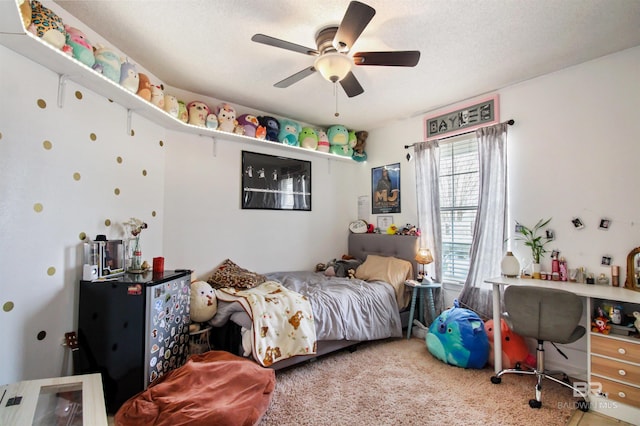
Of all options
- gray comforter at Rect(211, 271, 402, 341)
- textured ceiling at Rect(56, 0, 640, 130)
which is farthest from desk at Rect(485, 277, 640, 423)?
textured ceiling at Rect(56, 0, 640, 130)

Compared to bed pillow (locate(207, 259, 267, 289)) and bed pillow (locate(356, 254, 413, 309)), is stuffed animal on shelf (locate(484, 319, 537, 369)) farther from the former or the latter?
bed pillow (locate(207, 259, 267, 289))

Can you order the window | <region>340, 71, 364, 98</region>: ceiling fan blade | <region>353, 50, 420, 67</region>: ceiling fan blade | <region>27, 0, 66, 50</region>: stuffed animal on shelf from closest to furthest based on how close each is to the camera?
<region>27, 0, 66, 50</region>: stuffed animal on shelf < <region>353, 50, 420, 67</region>: ceiling fan blade < <region>340, 71, 364, 98</region>: ceiling fan blade < the window

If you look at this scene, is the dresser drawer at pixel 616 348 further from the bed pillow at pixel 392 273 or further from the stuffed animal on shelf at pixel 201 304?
the stuffed animal on shelf at pixel 201 304

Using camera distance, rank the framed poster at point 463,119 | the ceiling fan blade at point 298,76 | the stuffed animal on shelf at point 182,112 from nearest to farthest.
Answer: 1. the ceiling fan blade at point 298,76
2. the stuffed animal on shelf at point 182,112
3. the framed poster at point 463,119

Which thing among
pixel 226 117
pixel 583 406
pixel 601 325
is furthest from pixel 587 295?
pixel 226 117

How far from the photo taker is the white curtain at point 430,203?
3268 millimetres

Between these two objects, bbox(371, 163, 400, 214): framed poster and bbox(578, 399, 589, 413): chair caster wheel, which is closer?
bbox(578, 399, 589, 413): chair caster wheel

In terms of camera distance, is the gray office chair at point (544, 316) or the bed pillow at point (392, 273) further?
the bed pillow at point (392, 273)

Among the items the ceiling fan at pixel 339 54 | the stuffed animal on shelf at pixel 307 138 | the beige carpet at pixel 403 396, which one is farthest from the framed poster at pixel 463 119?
the beige carpet at pixel 403 396

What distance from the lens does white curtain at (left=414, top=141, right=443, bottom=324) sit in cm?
327

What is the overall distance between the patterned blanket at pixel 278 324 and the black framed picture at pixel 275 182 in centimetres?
131

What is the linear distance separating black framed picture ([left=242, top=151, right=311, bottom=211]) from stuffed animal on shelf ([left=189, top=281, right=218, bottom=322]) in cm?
118

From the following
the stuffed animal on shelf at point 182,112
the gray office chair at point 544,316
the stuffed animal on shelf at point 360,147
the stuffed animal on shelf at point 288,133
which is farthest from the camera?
the stuffed animal on shelf at point 360,147

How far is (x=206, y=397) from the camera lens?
5.41ft
